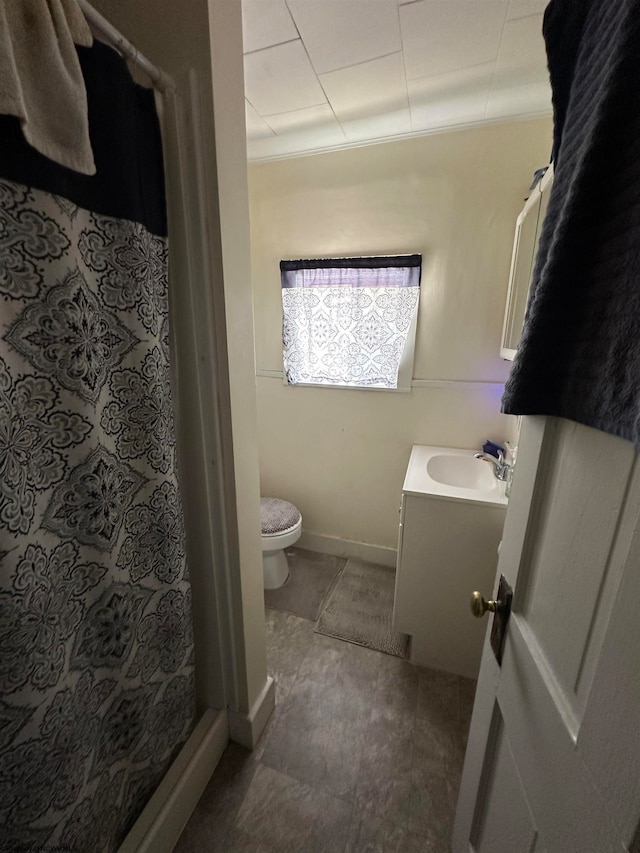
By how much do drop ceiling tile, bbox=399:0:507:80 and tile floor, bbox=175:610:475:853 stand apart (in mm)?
2401

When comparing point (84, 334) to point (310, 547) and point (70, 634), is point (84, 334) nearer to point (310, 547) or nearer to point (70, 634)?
point (70, 634)

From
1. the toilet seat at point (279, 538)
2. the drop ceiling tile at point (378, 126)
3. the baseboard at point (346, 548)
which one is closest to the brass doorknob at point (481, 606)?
the toilet seat at point (279, 538)

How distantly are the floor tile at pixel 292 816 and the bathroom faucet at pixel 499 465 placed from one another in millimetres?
1339

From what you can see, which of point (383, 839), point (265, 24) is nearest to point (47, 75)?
point (265, 24)

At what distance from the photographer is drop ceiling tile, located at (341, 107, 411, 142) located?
4.86 feet

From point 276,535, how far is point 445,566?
2.77 feet

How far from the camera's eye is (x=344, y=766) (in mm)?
1135

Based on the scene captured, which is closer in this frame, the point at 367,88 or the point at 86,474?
the point at 86,474

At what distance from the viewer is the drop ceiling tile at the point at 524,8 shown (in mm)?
961

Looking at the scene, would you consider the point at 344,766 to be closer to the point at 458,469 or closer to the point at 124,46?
the point at 458,469

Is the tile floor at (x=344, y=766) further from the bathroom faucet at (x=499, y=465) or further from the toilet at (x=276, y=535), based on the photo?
the bathroom faucet at (x=499, y=465)

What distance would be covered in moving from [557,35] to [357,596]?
2.12m

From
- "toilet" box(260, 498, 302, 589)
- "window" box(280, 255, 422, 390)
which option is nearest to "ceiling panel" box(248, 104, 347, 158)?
"window" box(280, 255, 422, 390)

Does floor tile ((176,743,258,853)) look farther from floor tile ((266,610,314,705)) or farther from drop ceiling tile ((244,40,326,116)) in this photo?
drop ceiling tile ((244,40,326,116))
